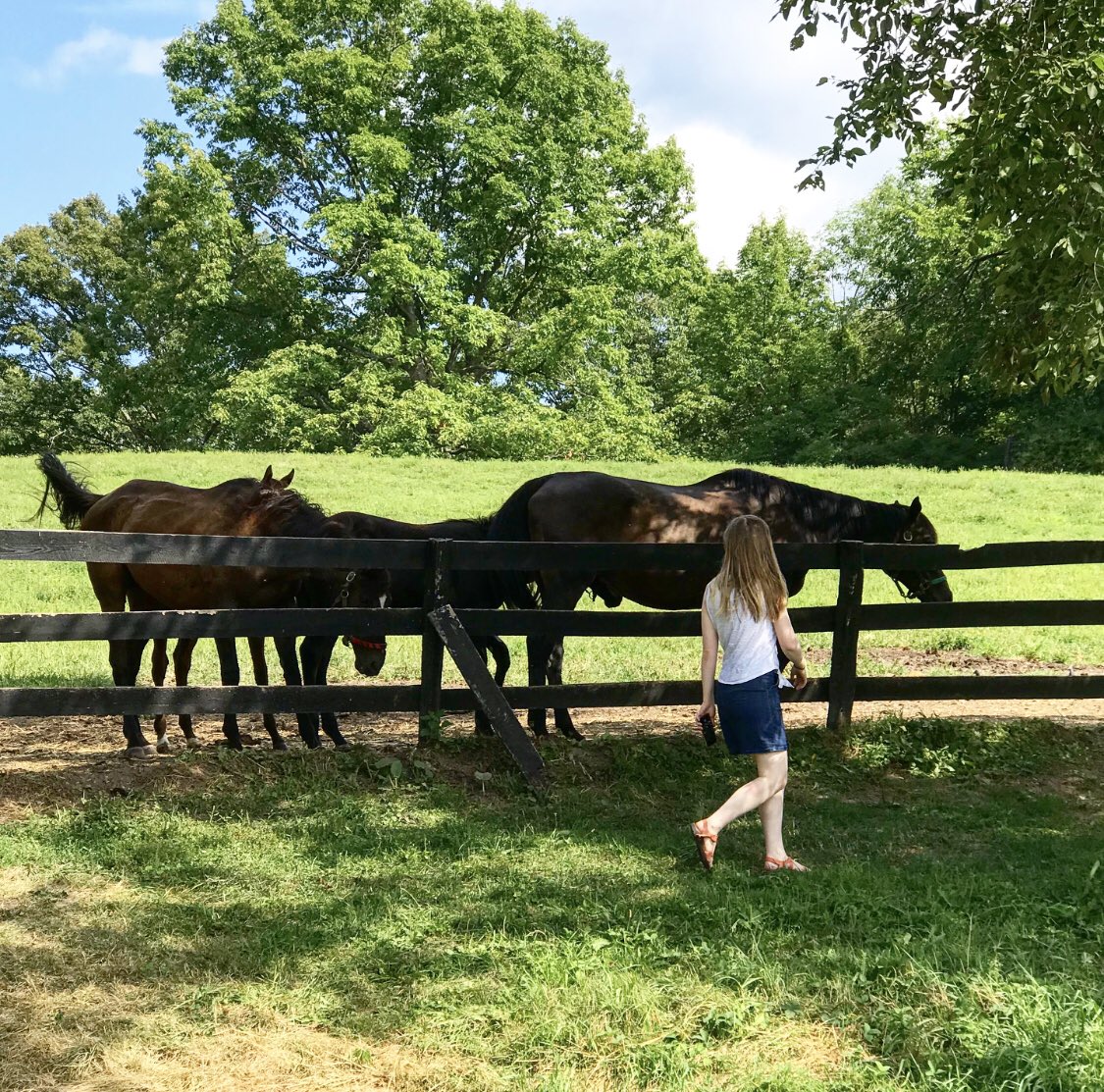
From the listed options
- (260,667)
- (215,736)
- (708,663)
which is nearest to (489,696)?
(708,663)

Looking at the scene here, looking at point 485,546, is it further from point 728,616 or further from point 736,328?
point 736,328

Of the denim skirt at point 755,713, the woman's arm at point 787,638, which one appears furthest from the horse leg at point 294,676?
the woman's arm at point 787,638

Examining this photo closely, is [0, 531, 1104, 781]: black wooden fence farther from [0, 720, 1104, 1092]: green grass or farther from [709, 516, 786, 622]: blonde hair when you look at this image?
[709, 516, 786, 622]: blonde hair

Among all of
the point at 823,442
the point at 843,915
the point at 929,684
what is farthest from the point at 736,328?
the point at 843,915

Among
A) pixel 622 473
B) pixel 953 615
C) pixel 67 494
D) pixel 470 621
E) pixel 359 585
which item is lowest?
pixel 953 615

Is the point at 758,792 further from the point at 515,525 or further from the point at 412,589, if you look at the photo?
the point at 412,589

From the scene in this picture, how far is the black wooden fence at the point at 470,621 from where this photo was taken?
19.2ft

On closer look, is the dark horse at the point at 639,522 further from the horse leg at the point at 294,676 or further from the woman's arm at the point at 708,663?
the woman's arm at the point at 708,663

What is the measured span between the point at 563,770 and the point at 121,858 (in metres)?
2.77

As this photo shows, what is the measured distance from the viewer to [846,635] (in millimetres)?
7340

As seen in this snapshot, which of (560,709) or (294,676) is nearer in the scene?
(294,676)

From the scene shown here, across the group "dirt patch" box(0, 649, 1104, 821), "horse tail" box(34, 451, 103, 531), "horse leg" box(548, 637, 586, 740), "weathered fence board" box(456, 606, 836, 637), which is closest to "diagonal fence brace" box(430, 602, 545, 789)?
"weathered fence board" box(456, 606, 836, 637)

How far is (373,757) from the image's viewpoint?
648 cm

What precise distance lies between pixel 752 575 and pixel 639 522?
3326 millimetres
